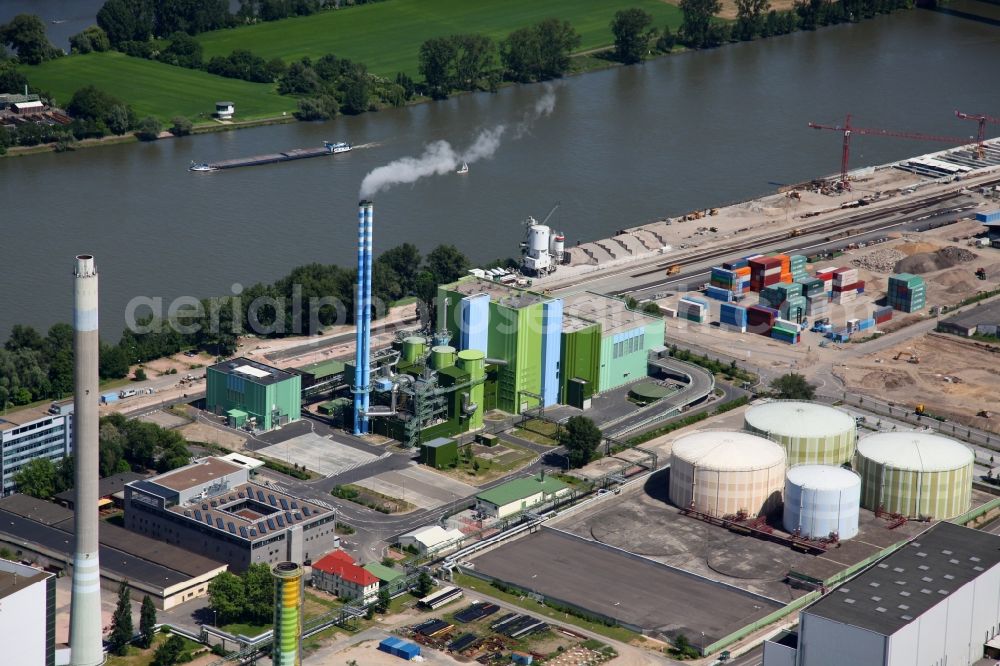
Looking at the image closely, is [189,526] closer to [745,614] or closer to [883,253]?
[745,614]

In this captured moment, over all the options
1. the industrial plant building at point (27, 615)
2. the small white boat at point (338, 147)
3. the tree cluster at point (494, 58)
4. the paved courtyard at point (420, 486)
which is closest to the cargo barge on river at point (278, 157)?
the small white boat at point (338, 147)

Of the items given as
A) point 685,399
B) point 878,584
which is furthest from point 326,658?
point 685,399

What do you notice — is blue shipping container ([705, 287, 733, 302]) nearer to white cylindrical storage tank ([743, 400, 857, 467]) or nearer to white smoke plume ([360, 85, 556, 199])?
white smoke plume ([360, 85, 556, 199])

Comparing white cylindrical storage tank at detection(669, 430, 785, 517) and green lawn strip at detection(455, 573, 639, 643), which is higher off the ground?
white cylindrical storage tank at detection(669, 430, 785, 517)

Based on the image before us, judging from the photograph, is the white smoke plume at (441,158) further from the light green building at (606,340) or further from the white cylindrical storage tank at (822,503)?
the white cylindrical storage tank at (822,503)

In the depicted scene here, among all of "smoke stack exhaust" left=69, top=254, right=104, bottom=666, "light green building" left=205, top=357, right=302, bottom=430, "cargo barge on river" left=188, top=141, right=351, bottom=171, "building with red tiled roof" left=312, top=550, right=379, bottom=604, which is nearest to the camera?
"smoke stack exhaust" left=69, top=254, right=104, bottom=666

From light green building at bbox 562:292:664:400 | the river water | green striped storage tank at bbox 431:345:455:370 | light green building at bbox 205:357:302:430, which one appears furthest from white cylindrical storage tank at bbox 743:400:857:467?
the river water

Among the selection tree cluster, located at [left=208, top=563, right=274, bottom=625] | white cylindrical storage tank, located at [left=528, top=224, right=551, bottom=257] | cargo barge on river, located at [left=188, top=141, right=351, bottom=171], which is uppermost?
cargo barge on river, located at [left=188, top=141, right=351, bottom=171]

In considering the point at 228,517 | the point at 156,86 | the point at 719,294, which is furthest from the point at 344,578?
the point at 156,86
